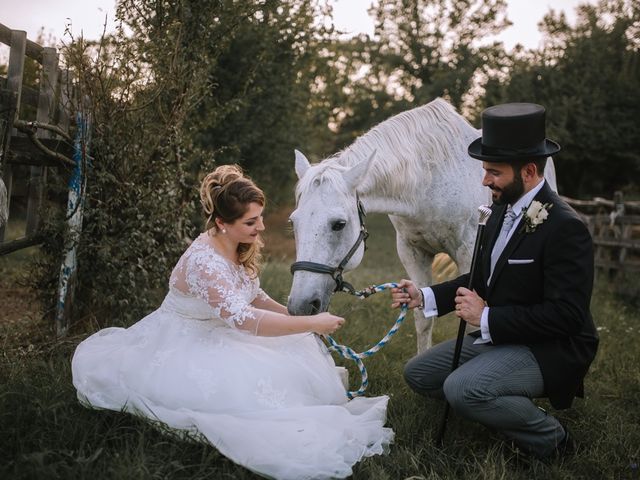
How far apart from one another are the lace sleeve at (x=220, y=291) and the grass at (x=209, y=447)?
2.24ft

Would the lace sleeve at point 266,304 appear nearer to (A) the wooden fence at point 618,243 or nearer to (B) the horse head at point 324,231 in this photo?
(B) the horse head at point 324,231

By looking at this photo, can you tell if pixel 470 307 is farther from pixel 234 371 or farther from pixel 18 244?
pixel 18 244

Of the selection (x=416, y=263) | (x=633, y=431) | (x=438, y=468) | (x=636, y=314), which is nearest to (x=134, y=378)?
(x=438, y=468)

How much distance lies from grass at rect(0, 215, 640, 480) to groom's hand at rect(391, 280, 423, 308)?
0.71 metres

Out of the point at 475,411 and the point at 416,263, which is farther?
the point at 416,263

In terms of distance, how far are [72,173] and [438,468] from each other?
3521 millimetres

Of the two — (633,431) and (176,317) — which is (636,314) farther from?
(176,317)

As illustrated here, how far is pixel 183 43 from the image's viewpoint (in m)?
5.03

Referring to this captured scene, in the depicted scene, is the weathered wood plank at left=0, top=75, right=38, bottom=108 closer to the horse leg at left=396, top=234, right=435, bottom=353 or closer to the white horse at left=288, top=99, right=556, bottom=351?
the white horse at left=288, top=99, right=556, bottom=351

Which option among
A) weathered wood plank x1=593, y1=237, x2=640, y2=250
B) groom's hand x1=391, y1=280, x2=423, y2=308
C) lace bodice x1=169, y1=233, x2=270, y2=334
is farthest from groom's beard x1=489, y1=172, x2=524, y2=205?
weathered wood plank x1=593, y1=237, x2=640, y2=250

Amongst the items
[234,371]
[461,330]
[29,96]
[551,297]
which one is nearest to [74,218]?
[29,96]

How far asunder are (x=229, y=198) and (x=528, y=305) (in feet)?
5.99

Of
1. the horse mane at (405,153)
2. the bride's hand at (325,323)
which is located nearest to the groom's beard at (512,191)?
the horse mane at (405,153)

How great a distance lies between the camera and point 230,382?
2824 mm
